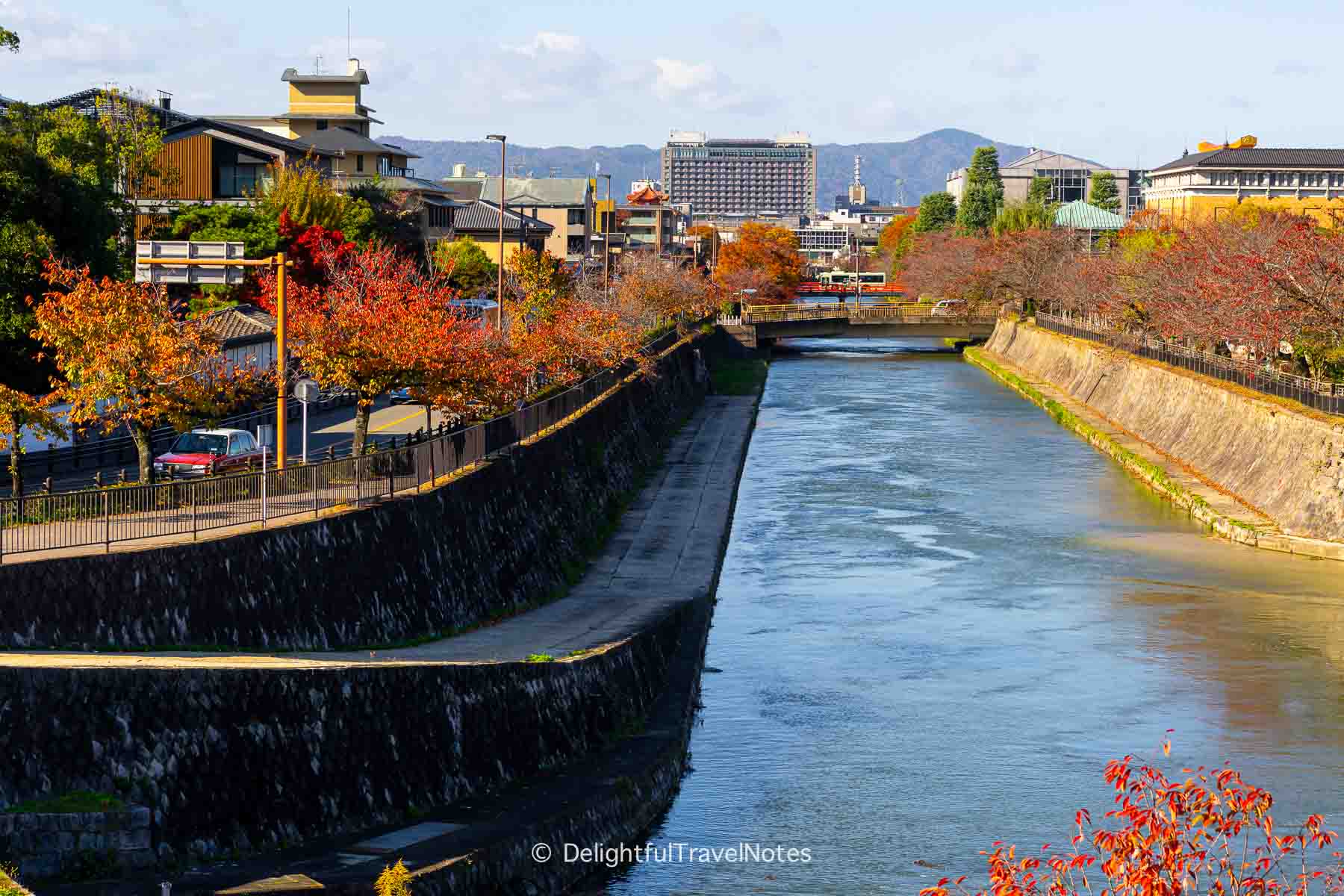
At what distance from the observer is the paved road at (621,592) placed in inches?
898

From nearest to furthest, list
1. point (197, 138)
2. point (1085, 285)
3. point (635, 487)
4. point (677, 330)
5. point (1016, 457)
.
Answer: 1. point (635, 487)
2. point (1016, 457)
3. point (197, 138)
4. point (677, 330)
5. point (1085, 285)

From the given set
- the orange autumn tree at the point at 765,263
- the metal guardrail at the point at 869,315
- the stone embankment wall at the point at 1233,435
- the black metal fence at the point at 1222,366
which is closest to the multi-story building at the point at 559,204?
the orange autumn tree at the point at 765,263

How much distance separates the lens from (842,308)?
481 ft

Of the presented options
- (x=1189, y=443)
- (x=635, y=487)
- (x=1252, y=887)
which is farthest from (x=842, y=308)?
(x=1252, y=887)

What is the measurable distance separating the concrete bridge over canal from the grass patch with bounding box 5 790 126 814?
117 meters

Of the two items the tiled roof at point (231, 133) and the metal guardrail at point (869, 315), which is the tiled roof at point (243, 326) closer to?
the tiled roof at point (231, 133)

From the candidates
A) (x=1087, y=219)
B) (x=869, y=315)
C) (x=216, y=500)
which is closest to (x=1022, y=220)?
(x=1087, y=219)

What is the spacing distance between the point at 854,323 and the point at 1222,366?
68.2 m

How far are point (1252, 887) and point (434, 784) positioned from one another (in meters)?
14.5

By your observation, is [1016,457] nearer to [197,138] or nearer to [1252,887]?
[197,138]

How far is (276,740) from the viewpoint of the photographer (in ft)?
70.3

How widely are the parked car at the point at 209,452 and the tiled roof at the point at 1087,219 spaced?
142 m

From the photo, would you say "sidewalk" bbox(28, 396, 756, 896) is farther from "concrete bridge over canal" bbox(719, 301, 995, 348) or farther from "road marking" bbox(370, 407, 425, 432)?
"concrete bridge over canal" bbox(719, 301, 995, 348)

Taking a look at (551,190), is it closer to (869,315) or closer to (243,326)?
(869,315)
